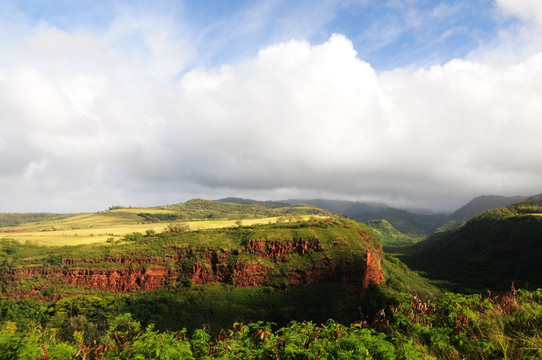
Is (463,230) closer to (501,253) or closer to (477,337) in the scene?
(501,253)

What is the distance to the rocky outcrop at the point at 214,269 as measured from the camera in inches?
2635

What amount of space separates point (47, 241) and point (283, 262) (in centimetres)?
7735

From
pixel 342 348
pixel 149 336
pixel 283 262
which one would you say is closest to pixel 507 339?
pixel 342 348

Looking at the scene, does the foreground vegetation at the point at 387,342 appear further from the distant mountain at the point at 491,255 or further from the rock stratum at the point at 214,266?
the distant mountain at the point at 491,255

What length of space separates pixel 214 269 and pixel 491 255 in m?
121

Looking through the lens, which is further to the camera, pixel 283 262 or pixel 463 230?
pixel 463 230

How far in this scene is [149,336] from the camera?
36.7 ft

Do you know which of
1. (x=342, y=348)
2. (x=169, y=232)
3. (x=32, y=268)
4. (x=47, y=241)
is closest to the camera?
(x=342, y=348)

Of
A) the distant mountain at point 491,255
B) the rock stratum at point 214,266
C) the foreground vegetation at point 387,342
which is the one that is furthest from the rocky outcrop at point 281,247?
the foreground vegetation at point 387,342

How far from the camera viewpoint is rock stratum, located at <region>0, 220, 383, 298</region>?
66625 mm

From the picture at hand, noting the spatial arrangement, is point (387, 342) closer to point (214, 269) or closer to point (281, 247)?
point (281, 247)

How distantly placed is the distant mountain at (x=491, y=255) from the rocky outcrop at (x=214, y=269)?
51.7 m

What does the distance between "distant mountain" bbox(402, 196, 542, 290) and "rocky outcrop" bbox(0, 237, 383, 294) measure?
51748 millimetres

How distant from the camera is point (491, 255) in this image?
377 ft
